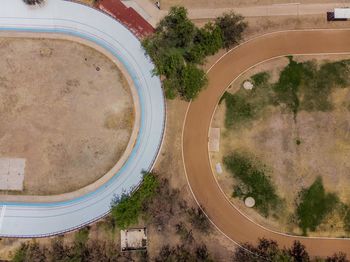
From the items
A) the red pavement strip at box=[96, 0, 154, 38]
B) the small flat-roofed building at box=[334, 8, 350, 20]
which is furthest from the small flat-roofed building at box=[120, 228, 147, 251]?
the small flat-roofed building at box=[334, 8, 350, 20]

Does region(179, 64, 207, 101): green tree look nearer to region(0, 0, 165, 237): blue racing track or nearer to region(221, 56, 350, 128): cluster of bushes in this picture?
region(0, 0, 165, 237): blue racing track

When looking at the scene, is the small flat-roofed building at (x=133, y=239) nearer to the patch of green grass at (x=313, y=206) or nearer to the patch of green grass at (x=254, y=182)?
the patch of green grass at (x=254, y=182)

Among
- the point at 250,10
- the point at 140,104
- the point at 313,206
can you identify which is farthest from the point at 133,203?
the point at 250,10

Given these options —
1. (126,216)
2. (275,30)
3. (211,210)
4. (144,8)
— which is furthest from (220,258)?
(144,8)

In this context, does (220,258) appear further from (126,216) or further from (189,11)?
(189,11)

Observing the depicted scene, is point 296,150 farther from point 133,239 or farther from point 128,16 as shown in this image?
point 128,16

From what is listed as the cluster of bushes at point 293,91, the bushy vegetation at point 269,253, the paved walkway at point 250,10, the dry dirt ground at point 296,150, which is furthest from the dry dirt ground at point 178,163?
the cluster of bushes at point 293,91
